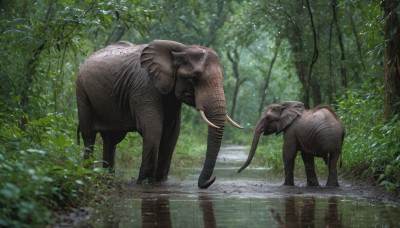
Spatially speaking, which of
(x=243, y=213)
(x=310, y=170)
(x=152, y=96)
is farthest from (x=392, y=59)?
(x=243, y=213)

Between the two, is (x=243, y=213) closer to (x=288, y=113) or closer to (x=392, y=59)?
(x=392, y=59)

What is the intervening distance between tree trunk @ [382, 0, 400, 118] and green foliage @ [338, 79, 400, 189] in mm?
312

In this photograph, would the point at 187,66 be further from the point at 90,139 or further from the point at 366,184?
the point at 366,184

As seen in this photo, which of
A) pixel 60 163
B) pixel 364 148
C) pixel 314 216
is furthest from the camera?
pixel 364 148

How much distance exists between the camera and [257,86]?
154 feet

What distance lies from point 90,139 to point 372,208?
5.81 meters

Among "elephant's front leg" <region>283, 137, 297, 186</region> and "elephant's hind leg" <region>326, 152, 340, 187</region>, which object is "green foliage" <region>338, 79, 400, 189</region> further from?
"elephant's front leg" <region>283, 137, 297, 186</region>

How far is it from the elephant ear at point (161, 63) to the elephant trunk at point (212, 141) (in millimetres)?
867

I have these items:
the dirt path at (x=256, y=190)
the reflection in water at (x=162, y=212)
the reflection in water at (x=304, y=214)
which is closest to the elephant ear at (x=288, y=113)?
the dirt path at (x=256, y=190)

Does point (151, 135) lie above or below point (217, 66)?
below

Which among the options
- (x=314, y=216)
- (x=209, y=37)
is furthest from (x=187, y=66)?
(x=209, y=37)

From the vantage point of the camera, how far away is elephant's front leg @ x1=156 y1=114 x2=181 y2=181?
10430mm

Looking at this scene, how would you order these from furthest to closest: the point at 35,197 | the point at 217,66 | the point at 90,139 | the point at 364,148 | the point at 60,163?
1. the point at 90,139
2. the point at 364,148
3. the point at 217,66
4. the point at 60,163
5. the point at 35,197

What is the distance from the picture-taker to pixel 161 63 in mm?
9641
